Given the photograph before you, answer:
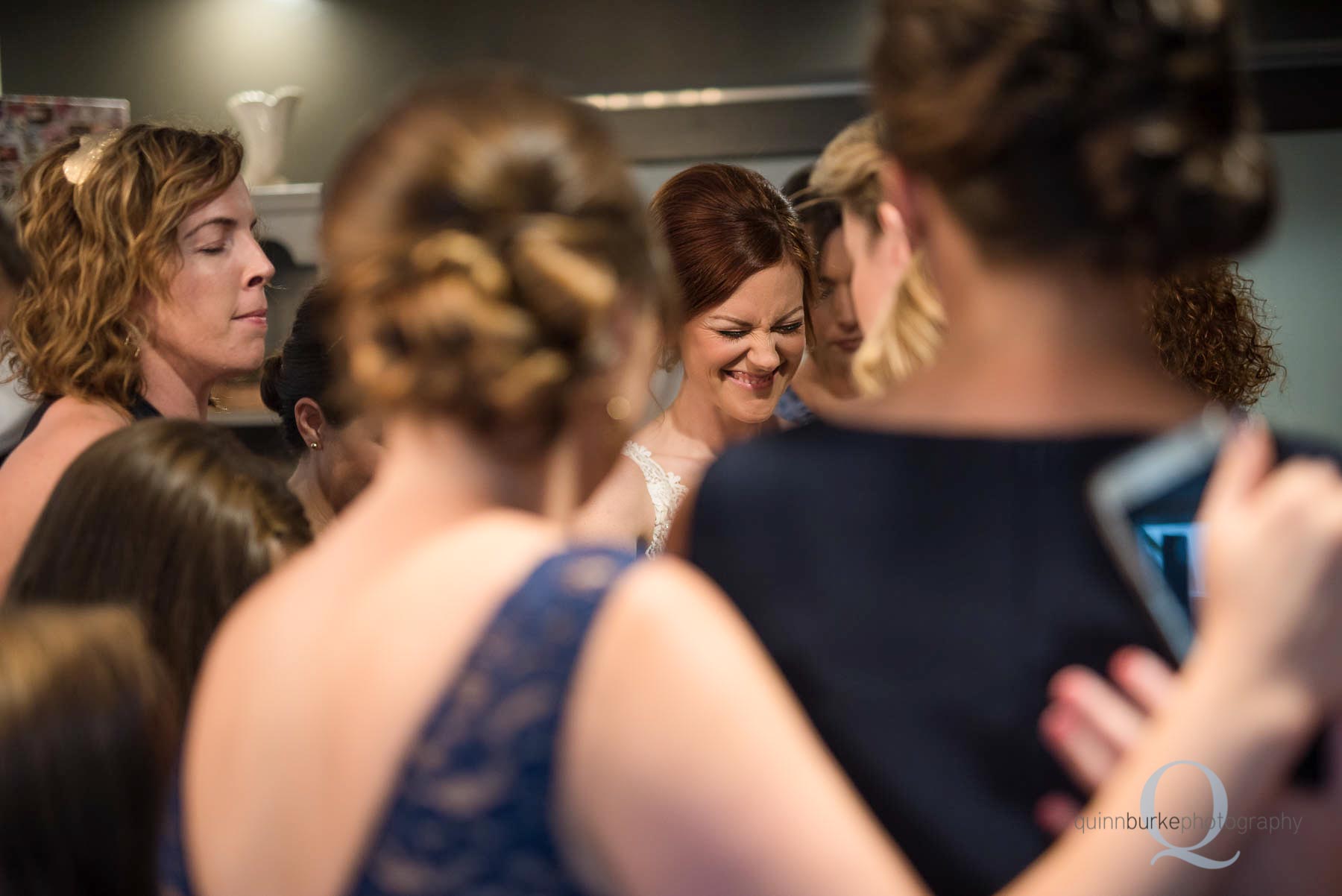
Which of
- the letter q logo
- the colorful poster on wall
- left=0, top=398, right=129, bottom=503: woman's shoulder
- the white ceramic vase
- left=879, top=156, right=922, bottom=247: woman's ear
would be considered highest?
left=879, top=156, right=922, bottom=247: woman's ear

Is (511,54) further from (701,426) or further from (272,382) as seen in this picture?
(701,426)

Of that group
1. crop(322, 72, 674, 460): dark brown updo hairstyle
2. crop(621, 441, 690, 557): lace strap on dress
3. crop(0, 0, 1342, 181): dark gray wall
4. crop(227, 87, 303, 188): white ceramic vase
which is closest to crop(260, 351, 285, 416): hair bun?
crop(621, 441, 690, 557): lace strap on dress

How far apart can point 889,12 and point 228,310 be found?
4.66 feet

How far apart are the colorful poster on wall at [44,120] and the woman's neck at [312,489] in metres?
0.91

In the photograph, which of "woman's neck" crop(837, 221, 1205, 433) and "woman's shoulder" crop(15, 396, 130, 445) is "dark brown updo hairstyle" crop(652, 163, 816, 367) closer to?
"woman's shoulder" crop(15, 396, 130, 445)

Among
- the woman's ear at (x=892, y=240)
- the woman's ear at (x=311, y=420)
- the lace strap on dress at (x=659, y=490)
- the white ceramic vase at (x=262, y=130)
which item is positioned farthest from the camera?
the white ceramic vase at (x=262, y=130)

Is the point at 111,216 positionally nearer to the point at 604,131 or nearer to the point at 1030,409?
the point at 604,131

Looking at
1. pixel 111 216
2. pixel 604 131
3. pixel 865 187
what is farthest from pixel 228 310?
pixel 604 131

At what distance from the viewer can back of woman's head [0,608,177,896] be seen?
0.72 m

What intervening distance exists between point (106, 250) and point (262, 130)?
2.10m

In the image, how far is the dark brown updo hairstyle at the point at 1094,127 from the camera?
676 millimetres

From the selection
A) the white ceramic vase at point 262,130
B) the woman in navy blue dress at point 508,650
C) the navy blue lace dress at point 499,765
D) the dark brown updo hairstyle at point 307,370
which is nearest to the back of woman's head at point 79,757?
the woman in navy blue dress at point 508,650

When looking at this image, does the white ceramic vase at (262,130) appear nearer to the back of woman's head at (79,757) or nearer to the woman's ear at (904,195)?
the back of woman's head at (79,757)

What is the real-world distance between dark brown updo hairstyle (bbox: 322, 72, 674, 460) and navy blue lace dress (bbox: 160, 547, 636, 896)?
0.32ft
